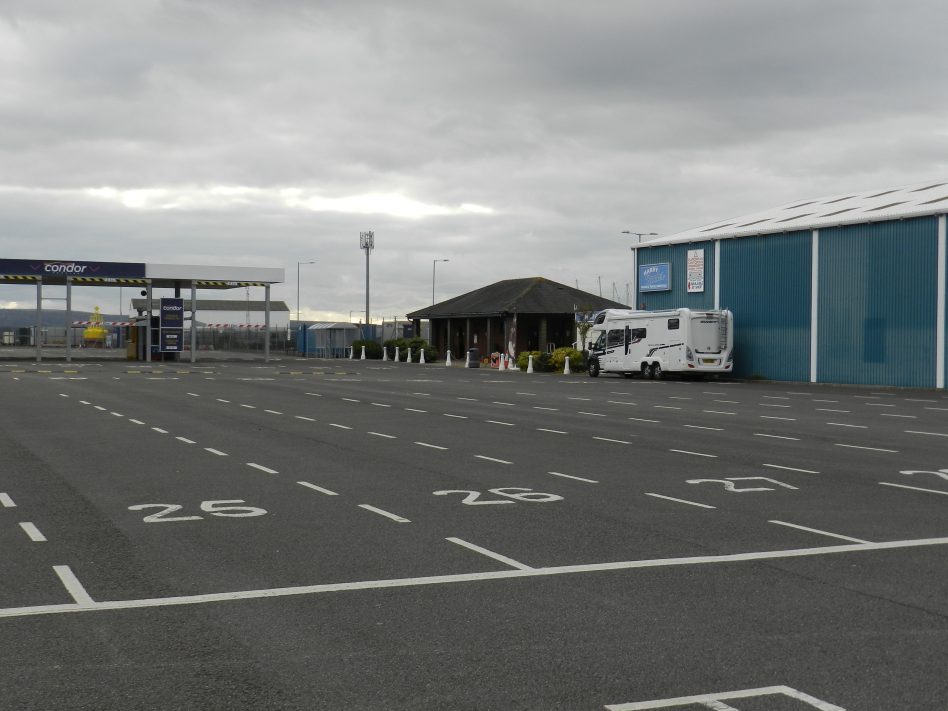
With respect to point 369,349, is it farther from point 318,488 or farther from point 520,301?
point 318,488

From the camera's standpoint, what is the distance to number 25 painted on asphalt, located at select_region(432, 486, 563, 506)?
10297mm

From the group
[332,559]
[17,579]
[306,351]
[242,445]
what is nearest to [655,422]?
[242,445]

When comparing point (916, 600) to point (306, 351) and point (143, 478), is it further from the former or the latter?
point (306, 351)

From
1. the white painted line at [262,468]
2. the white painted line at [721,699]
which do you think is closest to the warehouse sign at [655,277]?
the white painted line at [262,468]

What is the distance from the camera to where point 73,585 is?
6.80 metres

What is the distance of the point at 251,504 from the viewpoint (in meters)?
10.2

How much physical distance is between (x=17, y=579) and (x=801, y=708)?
501cm

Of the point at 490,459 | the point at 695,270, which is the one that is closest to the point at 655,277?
the point at 695,270

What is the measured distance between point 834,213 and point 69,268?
38264 mm

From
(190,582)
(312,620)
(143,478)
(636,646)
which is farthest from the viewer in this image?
(143,478)

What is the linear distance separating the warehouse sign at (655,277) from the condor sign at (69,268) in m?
27.0

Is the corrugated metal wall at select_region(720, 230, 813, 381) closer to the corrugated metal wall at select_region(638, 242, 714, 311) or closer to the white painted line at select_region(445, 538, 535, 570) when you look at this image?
the corrugated metal wall at select_region(638, 242, 714, 311)

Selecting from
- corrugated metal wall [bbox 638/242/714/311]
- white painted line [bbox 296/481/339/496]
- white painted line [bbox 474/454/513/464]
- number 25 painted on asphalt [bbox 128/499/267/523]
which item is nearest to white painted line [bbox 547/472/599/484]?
white painted line [bbox 474/454/513/464]

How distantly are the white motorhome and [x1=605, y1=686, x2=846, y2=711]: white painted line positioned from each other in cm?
3452
